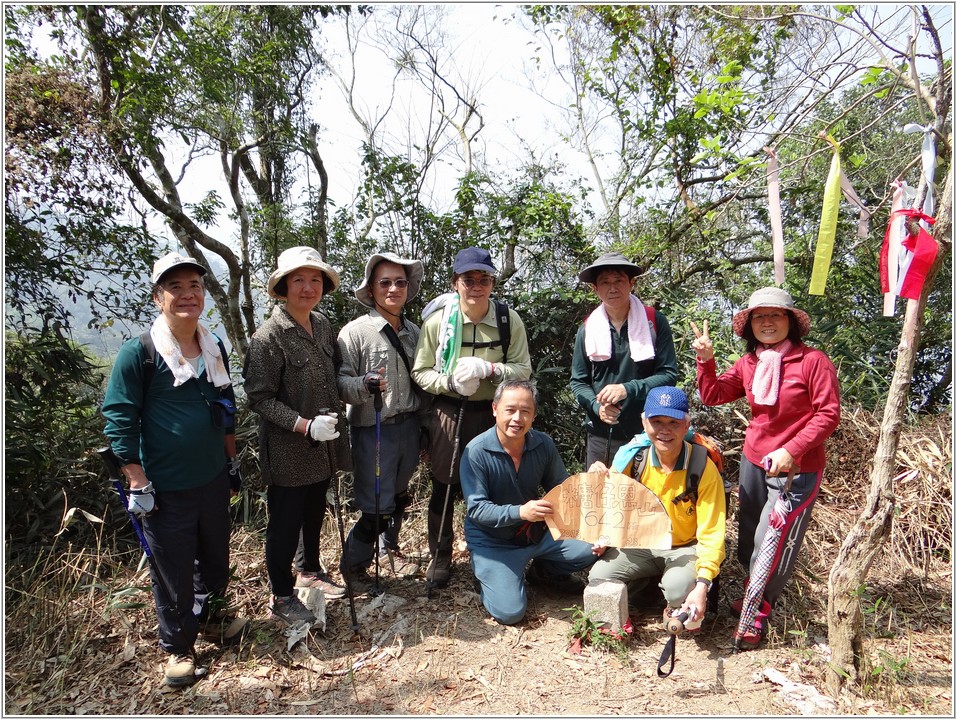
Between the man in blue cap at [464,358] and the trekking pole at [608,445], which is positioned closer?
the man in blue cap at [464,358]

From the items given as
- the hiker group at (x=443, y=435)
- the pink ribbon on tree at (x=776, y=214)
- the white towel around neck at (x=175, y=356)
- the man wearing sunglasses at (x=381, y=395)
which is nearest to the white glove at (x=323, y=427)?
the hiker group at (x=443, y=435)

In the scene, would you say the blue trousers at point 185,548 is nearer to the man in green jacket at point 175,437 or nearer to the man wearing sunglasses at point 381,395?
the man in green jacket at point 175,437

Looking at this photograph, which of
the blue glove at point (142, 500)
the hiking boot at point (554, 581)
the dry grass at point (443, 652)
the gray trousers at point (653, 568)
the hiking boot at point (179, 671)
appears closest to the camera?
the blue glove at point (142, 500)

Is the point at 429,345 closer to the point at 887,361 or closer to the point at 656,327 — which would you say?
the point at 656,327

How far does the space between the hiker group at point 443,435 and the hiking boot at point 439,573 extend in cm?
2

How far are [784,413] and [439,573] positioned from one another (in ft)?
7.89

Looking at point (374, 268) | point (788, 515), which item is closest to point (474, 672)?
point (788, 515)

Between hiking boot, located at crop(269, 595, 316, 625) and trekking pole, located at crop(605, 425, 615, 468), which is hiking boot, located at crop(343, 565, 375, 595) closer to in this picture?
hiking boot, located at crop(269, 595, 316, 625)

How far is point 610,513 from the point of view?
3365mm

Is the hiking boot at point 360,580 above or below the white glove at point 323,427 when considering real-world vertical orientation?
below

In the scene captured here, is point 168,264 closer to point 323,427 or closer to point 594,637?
point 323,427

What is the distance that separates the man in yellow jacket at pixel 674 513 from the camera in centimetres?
330

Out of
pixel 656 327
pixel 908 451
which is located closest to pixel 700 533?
pixel 656 327

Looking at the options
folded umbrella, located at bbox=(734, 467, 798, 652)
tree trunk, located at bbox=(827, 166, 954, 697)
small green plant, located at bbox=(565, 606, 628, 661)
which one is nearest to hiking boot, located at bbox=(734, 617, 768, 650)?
folded umbrella, located at bbox=(734, 467, 798, 652)
